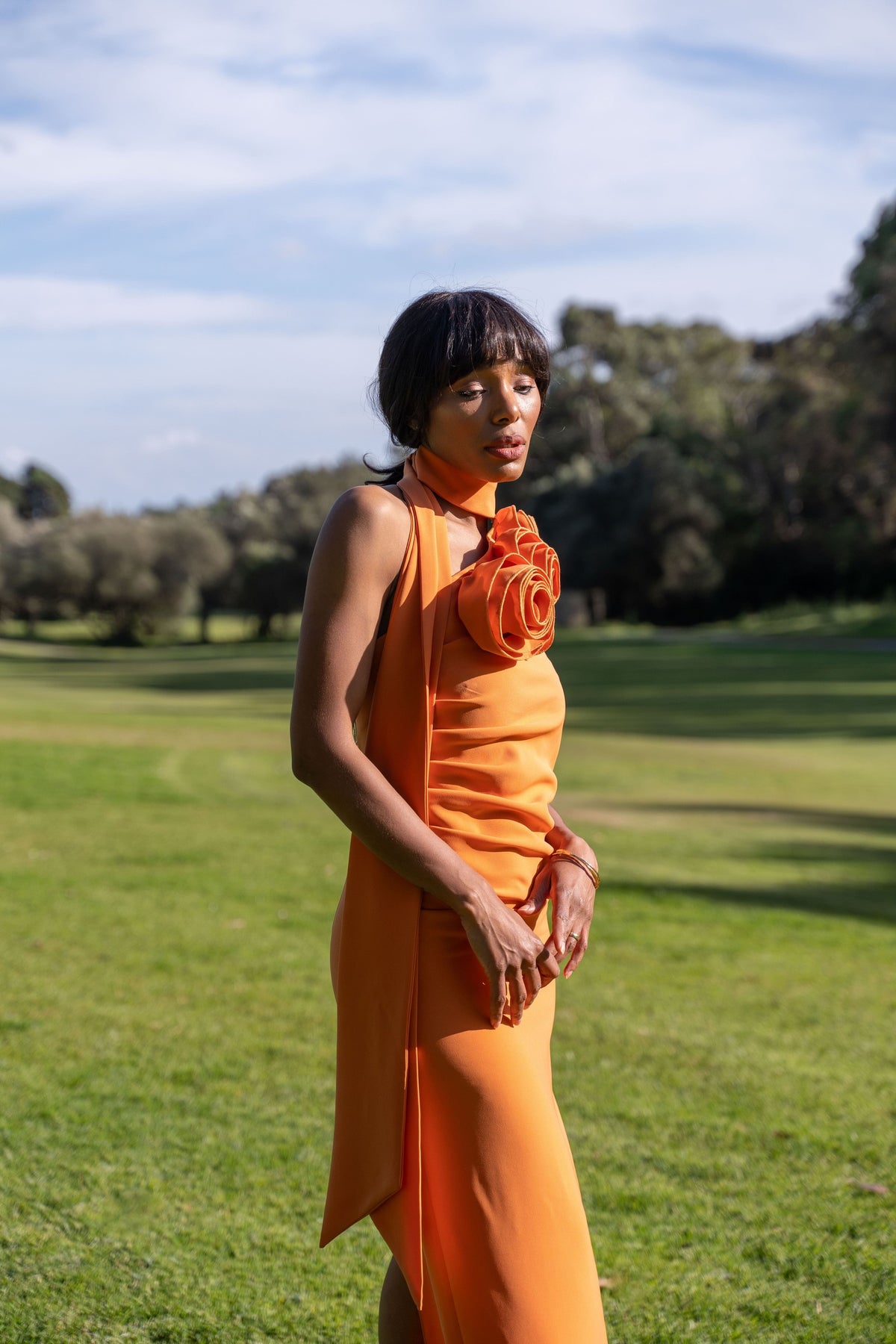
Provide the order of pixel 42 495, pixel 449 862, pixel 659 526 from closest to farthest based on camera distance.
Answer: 1. pixel 449 862
2. pixel 659 526
3. pixel 42 495

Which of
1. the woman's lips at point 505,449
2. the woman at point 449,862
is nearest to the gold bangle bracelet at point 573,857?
the woman at point 449,862

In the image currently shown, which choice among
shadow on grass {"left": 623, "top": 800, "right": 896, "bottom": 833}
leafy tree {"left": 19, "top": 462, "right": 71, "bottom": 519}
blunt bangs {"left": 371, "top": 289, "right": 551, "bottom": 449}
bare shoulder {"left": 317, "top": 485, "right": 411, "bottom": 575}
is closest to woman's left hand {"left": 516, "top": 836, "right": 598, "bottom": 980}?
bare shoulder {"left": 317, "top": 485, "right": 411, "bottom": 575}

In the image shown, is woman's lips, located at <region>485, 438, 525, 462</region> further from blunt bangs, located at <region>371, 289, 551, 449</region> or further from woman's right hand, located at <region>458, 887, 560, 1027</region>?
woman's right hand, located at <region>458, 887, 560, 1027</region>

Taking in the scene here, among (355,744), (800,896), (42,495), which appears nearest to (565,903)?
(355,744)

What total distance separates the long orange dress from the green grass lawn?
3.8 inches

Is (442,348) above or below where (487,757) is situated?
above

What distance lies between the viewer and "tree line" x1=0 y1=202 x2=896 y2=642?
55031 millimetres

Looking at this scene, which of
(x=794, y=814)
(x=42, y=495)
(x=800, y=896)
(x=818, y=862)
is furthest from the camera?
(x=42, y=495)

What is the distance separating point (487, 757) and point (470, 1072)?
508 millimetres

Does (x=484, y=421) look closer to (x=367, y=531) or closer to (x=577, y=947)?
(x=367, y=531)

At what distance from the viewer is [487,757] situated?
2340 mm

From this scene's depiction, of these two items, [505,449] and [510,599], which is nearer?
[510,599]

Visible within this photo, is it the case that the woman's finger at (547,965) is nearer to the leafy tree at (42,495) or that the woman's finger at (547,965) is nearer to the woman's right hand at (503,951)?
the woman's right hand at (503,951)

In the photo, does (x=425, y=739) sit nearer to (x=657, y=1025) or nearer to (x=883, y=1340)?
(x=883, y=1340)
